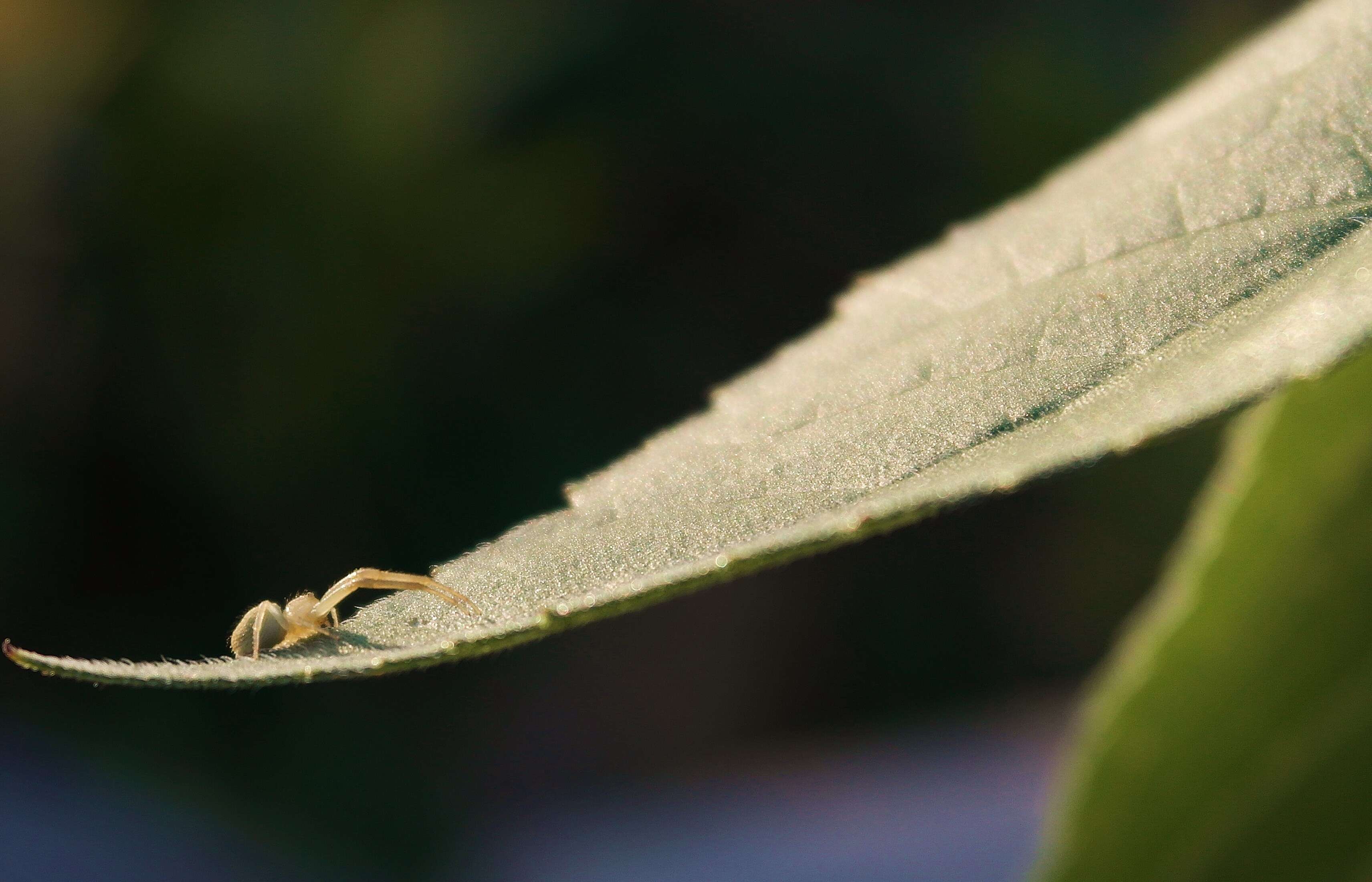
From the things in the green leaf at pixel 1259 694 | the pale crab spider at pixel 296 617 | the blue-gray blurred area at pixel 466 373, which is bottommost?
the green leaf at pixel 1259 694

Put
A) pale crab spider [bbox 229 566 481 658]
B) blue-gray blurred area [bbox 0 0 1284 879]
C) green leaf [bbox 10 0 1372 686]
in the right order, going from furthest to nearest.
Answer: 1. blue-gray blurred area [bbox 0 0 1284 879]
2. pale crab spider [bbox 229 566 481 658]
3. green leaf [bbox 10 0 1372 686]

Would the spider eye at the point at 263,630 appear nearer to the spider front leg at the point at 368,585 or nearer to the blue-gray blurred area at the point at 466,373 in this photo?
the spider front leg at the point at 368,585

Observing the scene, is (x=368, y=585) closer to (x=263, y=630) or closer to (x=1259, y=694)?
(x=263, y=630)

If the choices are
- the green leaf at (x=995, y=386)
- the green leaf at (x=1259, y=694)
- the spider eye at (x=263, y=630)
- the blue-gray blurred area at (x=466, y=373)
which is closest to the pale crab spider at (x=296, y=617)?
the spider eye at (x=263, y=630)

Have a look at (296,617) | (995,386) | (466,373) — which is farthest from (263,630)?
(466,373)

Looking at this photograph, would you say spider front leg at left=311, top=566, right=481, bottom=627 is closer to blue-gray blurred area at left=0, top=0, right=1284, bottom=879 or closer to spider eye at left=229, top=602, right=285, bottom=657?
spider eye at left=229, top=602, right=285, bottom=657

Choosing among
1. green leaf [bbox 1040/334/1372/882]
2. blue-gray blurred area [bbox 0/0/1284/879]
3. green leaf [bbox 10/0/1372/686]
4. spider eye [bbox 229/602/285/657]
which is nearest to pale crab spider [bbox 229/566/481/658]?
spider eye [bbox 229/602/285/657]
